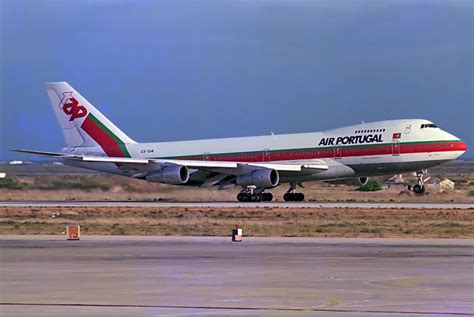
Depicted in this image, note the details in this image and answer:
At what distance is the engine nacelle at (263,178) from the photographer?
62.2m

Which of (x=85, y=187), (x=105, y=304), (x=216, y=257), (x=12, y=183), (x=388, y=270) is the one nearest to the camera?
(x=105, y=304)

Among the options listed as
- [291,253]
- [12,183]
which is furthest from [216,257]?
[12,183]

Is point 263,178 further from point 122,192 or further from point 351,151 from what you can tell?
point 122,192

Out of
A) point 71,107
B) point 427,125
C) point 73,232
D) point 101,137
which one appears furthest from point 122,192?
point 73,232

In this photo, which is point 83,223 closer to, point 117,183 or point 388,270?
point 388,270

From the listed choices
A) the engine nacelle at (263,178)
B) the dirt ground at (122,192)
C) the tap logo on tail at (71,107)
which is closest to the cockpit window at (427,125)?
the dirt ground at (122,192)

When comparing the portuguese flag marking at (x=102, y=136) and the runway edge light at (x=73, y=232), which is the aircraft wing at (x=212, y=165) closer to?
the portuguese flag marking at (x=102, y=136)

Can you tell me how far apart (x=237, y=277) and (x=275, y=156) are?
43.8 metres

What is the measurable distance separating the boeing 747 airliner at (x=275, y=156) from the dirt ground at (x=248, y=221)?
1098cm

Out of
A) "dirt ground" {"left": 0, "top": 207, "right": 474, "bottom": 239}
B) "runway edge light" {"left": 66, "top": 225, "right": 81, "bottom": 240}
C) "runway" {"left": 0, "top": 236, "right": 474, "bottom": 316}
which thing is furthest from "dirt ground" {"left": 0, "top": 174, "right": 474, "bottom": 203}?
"runway" {"left": 0, "top": 236, "right": 474, "bottom": 316}

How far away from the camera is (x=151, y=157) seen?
228 ft

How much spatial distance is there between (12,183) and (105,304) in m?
58.0

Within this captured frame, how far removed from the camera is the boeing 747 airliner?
61.1m

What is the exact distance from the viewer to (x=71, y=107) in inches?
2825
